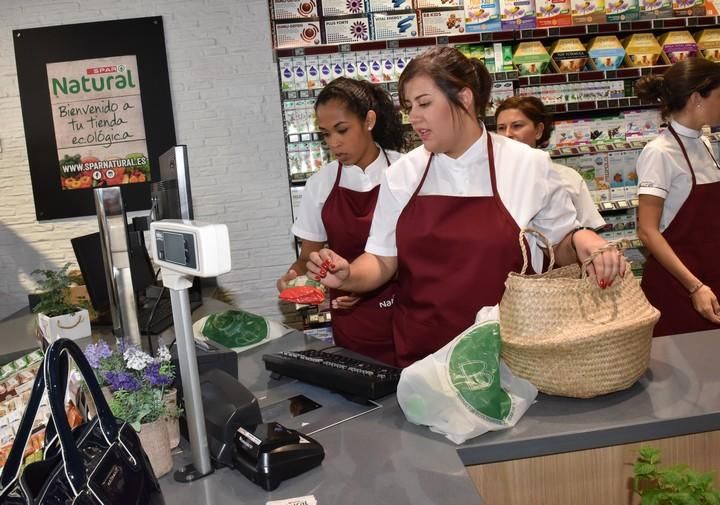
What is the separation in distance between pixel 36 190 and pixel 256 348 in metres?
3.35

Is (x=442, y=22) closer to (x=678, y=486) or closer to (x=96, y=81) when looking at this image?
(x=96, y=81)

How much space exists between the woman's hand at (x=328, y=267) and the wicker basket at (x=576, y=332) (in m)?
0.59

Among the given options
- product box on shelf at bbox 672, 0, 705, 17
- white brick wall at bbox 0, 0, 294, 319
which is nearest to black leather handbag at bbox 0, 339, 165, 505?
white brick wall at bbox 0, 0, 294, 319

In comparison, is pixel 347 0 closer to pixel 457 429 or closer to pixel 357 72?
pixel 357 72

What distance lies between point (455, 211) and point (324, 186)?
1128 mm

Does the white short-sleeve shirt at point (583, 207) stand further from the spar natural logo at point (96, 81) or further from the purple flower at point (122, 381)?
the spar natural logo at point (96, 81)

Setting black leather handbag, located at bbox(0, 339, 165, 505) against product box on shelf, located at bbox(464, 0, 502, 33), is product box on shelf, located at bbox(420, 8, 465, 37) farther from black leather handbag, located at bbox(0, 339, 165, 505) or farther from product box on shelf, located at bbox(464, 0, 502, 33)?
black leather handbag, located at bbox(0, 339, 165, 505)

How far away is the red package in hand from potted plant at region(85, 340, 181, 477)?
0.68 metres

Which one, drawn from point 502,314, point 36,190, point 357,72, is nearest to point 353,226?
point 502,314

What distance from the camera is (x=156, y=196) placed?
206 cm

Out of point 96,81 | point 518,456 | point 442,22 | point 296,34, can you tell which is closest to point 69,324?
point 518,456

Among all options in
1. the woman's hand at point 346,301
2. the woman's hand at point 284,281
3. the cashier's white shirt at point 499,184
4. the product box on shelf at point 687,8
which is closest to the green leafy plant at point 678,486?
the cashier's white shirt at point 499,184

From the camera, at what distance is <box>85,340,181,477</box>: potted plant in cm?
144

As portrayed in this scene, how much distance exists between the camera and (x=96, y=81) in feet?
16.7
